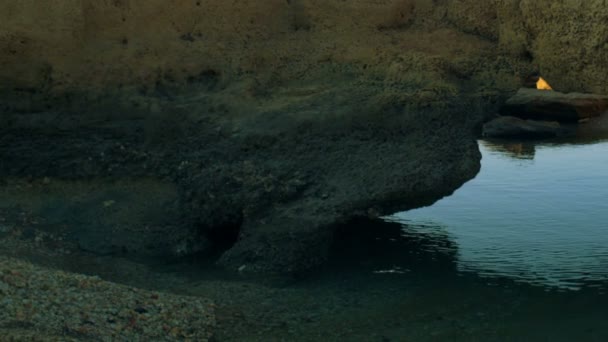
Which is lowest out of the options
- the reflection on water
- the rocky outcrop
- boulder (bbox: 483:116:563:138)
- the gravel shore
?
boulder (bbox: 483:116:563:138)

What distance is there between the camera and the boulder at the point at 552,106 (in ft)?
72.2

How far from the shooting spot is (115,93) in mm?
9336

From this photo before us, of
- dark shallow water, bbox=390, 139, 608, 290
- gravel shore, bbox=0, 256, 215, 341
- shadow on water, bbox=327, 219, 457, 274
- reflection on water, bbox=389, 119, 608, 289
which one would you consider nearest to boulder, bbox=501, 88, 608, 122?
reflection on water, bbox=389, 119, 608, 289

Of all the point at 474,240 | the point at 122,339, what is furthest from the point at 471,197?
the point at 122,339

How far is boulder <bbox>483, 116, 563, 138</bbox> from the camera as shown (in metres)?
20.3

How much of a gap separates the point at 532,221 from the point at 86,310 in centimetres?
643

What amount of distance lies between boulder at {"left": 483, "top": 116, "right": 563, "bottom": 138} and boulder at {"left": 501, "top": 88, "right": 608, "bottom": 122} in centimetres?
69

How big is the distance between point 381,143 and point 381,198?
619mm

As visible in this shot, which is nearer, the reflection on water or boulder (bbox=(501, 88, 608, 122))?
the reflection on water

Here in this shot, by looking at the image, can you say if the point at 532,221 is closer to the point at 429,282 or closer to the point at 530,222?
the point at 530,222

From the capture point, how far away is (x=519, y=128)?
20.4 m

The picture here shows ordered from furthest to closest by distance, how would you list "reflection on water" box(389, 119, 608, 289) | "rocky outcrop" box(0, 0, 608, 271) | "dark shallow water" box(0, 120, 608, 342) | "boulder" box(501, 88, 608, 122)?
"boulder" box(501, 88, 608, 122)
"reflection on water" box(389, 119, 608, 289)
"rocky outcrop" box(0, 0, 608, 271)
"dark shallow water" box(0, 120, 608, 342)

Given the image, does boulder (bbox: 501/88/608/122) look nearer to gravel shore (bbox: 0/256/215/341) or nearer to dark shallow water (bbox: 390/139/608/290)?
dark shallow water (bbox: 390/139/608/290)

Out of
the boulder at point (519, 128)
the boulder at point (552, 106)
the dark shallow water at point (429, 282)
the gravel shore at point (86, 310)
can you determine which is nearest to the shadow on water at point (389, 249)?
the dark shallow water at point (429, 282)
